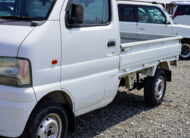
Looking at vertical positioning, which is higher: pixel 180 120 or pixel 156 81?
pixel 156 81

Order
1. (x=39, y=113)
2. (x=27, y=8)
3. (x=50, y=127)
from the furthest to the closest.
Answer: (x=27, y=8), (x=50, y=127), (x=39, y=113)

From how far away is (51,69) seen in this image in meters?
3.51

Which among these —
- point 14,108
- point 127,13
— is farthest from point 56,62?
point 127,13

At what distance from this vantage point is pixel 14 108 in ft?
10.5

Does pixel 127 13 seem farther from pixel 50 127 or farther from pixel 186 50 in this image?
pixel 50 127

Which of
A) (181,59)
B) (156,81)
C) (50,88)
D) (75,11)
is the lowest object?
(181,59)

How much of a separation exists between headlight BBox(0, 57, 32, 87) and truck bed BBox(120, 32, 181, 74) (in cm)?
177

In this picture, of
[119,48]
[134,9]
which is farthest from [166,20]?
[119,48]

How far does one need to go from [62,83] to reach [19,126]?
2.30 ft

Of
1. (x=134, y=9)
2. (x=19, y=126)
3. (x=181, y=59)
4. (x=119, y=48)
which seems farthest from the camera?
(x=181, y=59)

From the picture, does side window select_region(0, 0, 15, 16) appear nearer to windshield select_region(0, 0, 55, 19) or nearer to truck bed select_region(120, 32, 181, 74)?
windshield select_region(0, 0, 55, 19)

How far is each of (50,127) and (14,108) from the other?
2.10 ft

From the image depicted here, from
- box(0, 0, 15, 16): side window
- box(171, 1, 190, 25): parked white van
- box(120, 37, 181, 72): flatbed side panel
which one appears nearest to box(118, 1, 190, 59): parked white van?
box(171, 1, 190, 25): parked white van

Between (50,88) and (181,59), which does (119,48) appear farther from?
(181,59)
